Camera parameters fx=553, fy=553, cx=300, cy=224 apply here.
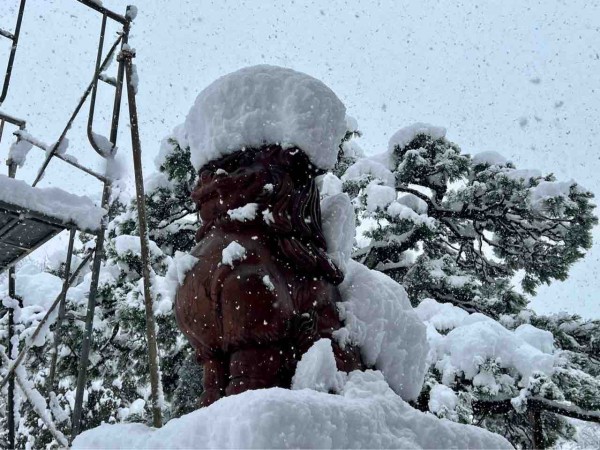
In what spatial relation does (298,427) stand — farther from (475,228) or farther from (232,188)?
(475,228)

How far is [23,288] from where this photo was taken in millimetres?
5762

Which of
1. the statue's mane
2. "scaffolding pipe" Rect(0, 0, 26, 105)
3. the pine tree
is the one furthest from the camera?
the pine tree

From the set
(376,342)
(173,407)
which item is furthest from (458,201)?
(376,342)

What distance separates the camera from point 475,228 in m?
7.27

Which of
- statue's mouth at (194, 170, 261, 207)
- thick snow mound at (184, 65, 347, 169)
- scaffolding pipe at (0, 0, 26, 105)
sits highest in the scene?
scaffolding pipe at (0, 0, 26, 105)

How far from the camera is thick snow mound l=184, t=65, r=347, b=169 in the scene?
1.57 metres

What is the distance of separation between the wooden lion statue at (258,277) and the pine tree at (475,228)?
4.46 meters

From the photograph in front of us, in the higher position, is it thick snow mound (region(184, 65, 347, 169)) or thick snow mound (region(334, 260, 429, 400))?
thick snow mound (region(184, 65, 347, 169))

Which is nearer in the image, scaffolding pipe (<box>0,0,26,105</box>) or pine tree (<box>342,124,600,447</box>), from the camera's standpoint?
scaffolding pipe (<box>0,0,26,105</box>)

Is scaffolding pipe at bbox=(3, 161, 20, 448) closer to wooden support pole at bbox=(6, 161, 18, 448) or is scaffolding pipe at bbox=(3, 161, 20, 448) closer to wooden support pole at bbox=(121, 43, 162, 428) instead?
wooden support pole at bbox=(6, 161, 18, 448)

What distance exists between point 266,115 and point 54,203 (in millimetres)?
1600

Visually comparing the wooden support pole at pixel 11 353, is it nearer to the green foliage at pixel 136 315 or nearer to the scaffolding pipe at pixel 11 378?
the scaffolding pipe at pixel 11 378

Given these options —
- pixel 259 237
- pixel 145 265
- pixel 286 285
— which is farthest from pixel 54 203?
pixel 286 285

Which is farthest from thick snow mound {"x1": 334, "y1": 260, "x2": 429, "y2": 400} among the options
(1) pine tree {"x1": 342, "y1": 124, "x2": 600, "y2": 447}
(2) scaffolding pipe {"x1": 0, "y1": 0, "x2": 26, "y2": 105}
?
(1) pine tree {"x1": 342, "y1": 124, "x2": 600, "y2": 447}
